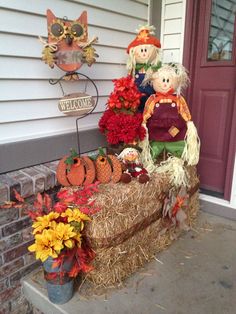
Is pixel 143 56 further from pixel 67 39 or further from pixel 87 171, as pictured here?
pixel 87 171

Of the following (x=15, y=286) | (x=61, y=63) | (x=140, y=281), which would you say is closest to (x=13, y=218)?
(x=15, y=286)

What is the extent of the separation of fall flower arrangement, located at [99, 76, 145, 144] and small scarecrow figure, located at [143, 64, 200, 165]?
0.46ft

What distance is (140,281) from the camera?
1.78 m

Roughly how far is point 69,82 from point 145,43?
26.4 inches

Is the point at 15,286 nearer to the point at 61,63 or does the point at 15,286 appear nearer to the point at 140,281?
the point at 140,281

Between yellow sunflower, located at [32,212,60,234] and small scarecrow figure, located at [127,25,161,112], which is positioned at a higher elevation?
small scarecrow figure, located at [127,25,161,112]

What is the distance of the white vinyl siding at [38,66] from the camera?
179cm

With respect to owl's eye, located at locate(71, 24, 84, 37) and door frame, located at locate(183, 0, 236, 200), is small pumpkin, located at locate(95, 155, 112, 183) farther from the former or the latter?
door frame, located at locate(183, 0, 236, 200)

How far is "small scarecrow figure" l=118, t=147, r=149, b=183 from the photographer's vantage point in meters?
1.97

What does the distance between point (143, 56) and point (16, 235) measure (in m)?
1.61

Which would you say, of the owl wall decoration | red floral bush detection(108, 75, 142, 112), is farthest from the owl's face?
red floral bush detection(108, 75, 142, 112)

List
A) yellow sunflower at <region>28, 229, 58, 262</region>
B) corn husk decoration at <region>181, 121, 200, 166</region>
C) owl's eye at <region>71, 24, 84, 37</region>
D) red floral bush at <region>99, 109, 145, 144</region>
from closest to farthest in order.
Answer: yellow sunflower at <region>28, 229, 58, 262</region> < owl's eye at <region>71, 24, 84, 37</region> < red floral bush at <region>99, 109, 145, 144</region> < corn husk decoration at <region>181, 121, 200, 166</region>

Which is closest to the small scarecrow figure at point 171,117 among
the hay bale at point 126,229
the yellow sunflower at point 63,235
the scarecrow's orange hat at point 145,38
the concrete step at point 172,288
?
the scarecrow's orange hat at point 145,38

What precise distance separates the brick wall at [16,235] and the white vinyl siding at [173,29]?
1646mm
